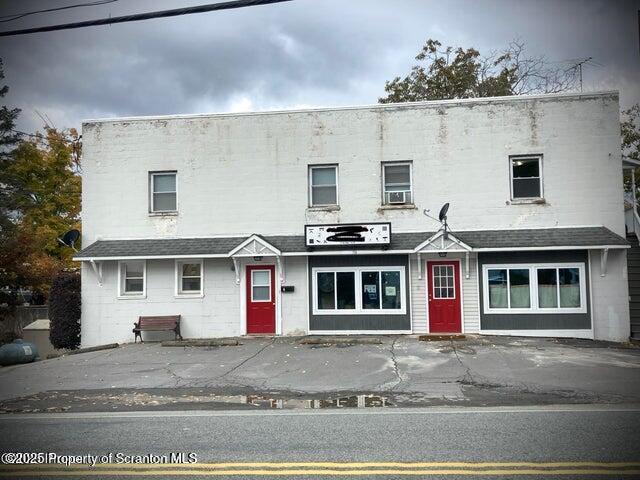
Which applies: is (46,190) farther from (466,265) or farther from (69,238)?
(466,265)

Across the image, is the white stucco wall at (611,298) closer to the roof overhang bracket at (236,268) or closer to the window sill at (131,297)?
the roof overhang bracket at (236,268)

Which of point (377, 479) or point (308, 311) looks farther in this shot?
point (308, 311)

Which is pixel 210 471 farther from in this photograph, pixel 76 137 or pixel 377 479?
pixel 76 137

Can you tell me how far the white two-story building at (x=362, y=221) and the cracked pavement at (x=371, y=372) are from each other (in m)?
1.66

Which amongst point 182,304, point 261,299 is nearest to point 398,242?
point 261,299

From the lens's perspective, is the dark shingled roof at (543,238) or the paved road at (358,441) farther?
the dark shingled roof at (543,238)

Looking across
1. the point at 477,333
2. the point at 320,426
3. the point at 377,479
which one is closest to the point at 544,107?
the point at 477,333

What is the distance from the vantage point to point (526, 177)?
17797 millimetres

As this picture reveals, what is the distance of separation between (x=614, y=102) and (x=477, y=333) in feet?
26.8

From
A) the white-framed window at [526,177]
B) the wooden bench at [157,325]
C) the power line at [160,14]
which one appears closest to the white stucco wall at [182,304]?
the wooden bench at [157,325]

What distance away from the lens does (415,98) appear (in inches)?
1273

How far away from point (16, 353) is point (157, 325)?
14.1ft

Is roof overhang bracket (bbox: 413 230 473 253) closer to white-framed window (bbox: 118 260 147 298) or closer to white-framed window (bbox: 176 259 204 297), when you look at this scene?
white-framed window (bbox: 176 259 204 297)

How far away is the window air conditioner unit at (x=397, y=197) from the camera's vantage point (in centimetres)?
1833
